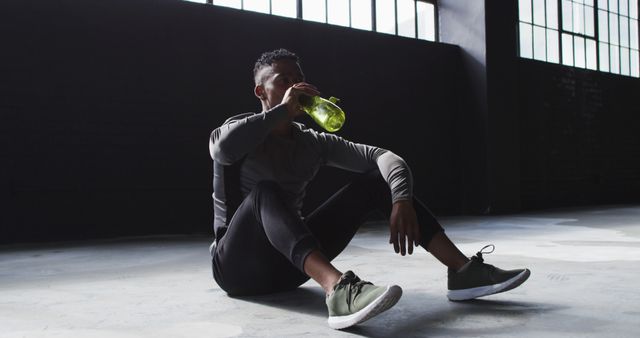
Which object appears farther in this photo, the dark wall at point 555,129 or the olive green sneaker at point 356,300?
the dark wall at point 555,129

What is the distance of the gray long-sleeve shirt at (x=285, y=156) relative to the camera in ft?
5.46

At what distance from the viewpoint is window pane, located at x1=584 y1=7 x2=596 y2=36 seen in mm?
8328

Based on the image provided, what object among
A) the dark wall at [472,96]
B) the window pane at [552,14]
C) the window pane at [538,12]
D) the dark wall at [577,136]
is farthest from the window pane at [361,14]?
the window pane at [552,14]

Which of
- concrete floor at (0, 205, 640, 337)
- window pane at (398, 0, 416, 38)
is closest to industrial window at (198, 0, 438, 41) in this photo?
window pane at (398, 0, 416, 38)

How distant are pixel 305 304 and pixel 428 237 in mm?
450

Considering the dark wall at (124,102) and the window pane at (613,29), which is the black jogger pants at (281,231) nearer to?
the dark wall at (124,102)

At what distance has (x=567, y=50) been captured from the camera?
812 cm

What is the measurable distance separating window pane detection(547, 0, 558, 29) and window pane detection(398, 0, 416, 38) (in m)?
2.15

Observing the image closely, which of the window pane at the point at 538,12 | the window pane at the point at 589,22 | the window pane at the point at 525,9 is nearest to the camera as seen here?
the window pane at the point at 525,9

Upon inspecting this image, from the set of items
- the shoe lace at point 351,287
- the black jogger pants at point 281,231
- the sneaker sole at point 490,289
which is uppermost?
the black jogger pants at point 281,231

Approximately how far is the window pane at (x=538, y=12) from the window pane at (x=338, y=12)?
2854mm

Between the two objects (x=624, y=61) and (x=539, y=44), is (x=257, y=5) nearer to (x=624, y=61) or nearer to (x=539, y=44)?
(x=539, y=44)

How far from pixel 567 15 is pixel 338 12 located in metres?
3.74

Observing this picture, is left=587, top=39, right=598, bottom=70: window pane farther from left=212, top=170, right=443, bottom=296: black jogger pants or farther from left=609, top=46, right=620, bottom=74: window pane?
left=212, top=170, right=443, bottom=296: black jogger pants
